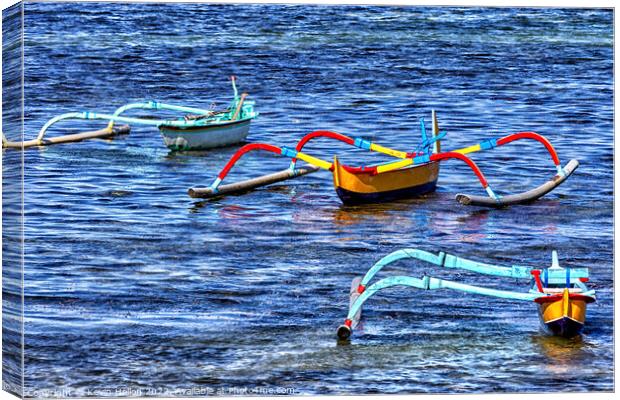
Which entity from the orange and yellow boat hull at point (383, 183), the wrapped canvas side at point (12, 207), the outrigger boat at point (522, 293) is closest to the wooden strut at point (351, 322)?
the outrigger boat at point (522, 293)

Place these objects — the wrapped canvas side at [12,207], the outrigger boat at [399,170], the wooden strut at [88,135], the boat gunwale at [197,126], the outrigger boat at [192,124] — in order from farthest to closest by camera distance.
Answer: the outrigger boat at [399,170] < the boat gunwale at [197,126] < the outrigger boat at [192,124] < the wooden strut at [88,135] < the wrapped canvas side at [12,207]

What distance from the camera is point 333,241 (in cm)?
1903

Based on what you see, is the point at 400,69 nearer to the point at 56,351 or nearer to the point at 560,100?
the point at 560,100

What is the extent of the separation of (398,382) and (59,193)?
11.6 feet

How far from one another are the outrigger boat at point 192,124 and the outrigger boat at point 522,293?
1870 mm

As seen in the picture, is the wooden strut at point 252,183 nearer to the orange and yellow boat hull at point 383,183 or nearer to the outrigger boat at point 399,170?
the outrigger boat at point 399,170

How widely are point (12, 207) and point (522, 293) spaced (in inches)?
187

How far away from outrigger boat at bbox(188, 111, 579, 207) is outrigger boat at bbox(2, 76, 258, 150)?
0.26m

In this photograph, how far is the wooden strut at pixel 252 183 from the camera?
19.0 meters

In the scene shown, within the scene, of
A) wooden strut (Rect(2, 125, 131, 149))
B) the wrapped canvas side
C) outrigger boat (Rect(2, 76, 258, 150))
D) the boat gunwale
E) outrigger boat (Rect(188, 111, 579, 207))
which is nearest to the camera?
the wrapped canvas side

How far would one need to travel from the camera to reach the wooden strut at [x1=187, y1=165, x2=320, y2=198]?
18969 millimetres

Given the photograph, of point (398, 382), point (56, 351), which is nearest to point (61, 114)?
point (56, 351)

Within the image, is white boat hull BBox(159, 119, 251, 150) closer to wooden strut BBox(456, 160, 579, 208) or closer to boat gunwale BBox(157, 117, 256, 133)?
boat gunwale BBox(157, 117, 256, 133)

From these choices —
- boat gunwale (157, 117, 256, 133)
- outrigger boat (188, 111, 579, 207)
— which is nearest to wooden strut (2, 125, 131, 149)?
boat gunwale (157, 117, 256, 133)
